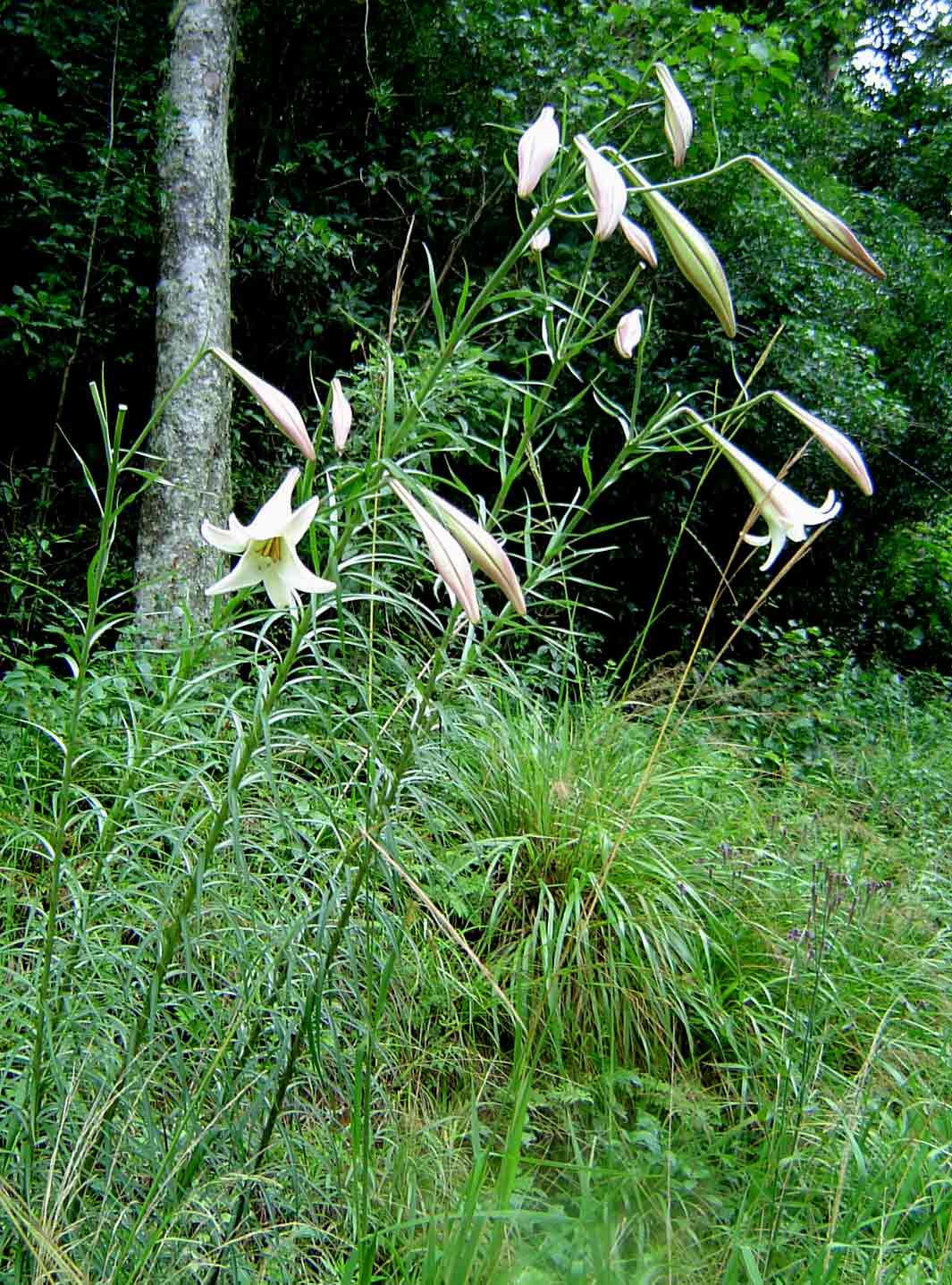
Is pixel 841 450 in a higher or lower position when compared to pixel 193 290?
higher

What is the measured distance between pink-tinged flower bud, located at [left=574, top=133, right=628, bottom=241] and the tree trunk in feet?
8.49

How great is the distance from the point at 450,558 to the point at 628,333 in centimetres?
63

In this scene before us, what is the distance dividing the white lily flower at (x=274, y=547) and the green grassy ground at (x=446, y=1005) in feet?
0.50

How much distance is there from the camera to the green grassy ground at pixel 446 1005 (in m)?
1.17

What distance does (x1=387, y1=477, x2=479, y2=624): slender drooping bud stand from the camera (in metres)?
0.82

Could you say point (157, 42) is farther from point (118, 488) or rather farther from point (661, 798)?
point (661, 798)

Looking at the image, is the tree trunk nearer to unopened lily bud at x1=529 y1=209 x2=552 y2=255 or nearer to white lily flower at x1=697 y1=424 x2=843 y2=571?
unopened lily bud at x1=529 y1=209 x2=552 y2=255

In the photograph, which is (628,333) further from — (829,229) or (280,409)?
(280,409)

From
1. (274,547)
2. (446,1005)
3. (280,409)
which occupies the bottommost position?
(446,1005)

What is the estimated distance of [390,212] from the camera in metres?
4.61

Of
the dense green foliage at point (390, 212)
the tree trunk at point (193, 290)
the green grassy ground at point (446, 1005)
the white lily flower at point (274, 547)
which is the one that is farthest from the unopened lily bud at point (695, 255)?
the tree trunk at point (193, 290)

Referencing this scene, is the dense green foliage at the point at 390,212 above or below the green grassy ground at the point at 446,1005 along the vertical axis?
above

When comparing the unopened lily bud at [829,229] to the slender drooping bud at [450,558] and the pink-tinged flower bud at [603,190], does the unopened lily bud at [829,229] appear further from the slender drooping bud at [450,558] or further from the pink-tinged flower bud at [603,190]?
the slender drooping bud at [450,558]

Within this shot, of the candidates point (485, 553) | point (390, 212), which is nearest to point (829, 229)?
point (485, 553)
